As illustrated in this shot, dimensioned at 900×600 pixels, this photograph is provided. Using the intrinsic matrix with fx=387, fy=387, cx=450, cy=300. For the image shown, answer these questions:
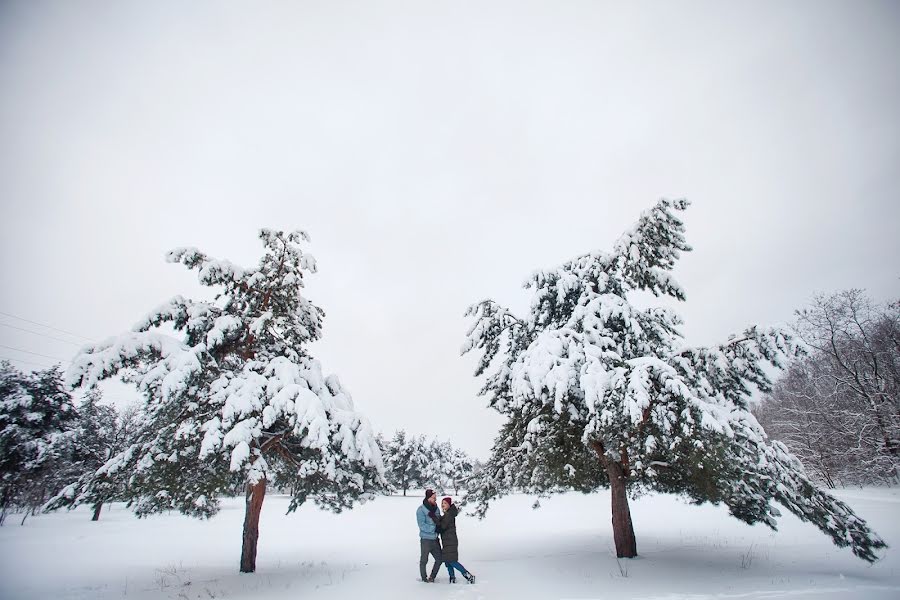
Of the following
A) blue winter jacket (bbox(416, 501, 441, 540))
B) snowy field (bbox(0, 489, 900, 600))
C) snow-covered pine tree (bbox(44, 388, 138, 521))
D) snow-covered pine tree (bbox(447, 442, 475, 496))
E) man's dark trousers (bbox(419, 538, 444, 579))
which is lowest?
snow-covered pine tree (bbox(447, 442, 475, 496))

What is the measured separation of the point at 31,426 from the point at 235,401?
72.0 ft

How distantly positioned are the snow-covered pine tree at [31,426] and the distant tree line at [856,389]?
130ft

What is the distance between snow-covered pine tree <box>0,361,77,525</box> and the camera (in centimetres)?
1964

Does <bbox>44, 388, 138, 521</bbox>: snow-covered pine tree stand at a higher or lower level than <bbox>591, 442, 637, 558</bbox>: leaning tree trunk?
higher

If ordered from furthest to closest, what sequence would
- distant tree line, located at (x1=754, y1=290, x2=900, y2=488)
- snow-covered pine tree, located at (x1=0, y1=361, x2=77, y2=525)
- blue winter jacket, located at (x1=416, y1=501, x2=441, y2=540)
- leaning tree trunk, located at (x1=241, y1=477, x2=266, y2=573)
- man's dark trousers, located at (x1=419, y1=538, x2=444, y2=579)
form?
distant tree line, located at (x1=754, y1=290, x2=900, y2=488), snow-covered pine tree, located at (x1=0, y1=361, x2=77, y2=525), leaning tree trunk, located at (x1=241, y1=477, x2=266, y2=573), man's dark trousers, located at (x1=419, y1=538, x2=444, y2=579), blue winter jacket, located at (x1=416, y1=501, x2=441, y2=540)

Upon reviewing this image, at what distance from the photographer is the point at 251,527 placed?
1018cm

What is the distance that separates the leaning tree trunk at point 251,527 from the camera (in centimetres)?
989

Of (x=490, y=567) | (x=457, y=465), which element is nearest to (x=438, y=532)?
(x=490, y=567)

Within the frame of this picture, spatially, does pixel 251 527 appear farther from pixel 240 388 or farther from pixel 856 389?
pixel 856 389

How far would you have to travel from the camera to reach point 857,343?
2514 centimetres

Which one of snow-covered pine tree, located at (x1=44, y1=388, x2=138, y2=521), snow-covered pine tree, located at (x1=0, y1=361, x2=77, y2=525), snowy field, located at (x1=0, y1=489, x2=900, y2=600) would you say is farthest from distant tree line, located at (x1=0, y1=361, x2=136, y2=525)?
snowy field, located at (x1=0, y1=489, x2=900, y2=600)

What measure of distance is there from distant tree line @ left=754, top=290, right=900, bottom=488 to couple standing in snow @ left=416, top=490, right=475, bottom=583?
71.4 feet

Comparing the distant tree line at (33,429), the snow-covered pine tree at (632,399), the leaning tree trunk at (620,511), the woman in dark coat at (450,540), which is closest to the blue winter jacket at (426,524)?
the woman in dark coat at (450,540)

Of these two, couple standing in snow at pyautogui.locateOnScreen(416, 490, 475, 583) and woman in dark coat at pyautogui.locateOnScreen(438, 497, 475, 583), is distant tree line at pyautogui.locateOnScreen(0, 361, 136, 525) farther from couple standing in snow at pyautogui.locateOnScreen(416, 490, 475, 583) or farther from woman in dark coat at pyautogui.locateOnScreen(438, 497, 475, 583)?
woman in dark coat at pyautogui.locateOnScreen(438, 497, 475, 583)
